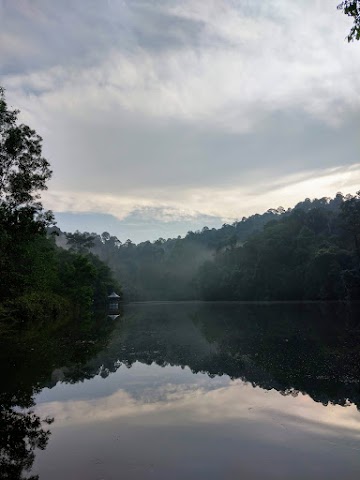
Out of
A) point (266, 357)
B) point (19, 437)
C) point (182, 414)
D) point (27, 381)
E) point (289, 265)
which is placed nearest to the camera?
point (19, 437)

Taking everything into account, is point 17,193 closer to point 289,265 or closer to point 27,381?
point 27,381

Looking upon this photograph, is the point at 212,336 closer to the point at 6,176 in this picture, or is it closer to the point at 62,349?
the point at 62,349

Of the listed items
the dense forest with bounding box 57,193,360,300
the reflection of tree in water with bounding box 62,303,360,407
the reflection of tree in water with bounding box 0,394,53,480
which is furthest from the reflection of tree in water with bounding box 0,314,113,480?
the dense forest with bounding box 57,193,360,300

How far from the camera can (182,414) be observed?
1088cm

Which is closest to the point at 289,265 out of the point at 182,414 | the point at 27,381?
the point at 27,381

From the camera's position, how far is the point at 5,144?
23.7 meters

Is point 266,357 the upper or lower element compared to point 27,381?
lower

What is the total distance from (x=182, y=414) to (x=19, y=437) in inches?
159

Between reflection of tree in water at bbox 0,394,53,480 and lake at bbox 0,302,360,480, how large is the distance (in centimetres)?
2

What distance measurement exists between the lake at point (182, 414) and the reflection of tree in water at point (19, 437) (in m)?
0.02

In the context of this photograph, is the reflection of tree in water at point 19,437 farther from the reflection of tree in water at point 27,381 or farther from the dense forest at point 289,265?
the dense forest at point 289,265

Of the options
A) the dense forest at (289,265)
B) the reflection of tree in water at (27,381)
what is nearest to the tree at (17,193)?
the reflection of tree in water at (27,381)

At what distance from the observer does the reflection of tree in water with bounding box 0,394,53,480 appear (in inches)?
290

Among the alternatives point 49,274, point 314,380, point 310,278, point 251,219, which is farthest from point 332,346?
point 251,219
